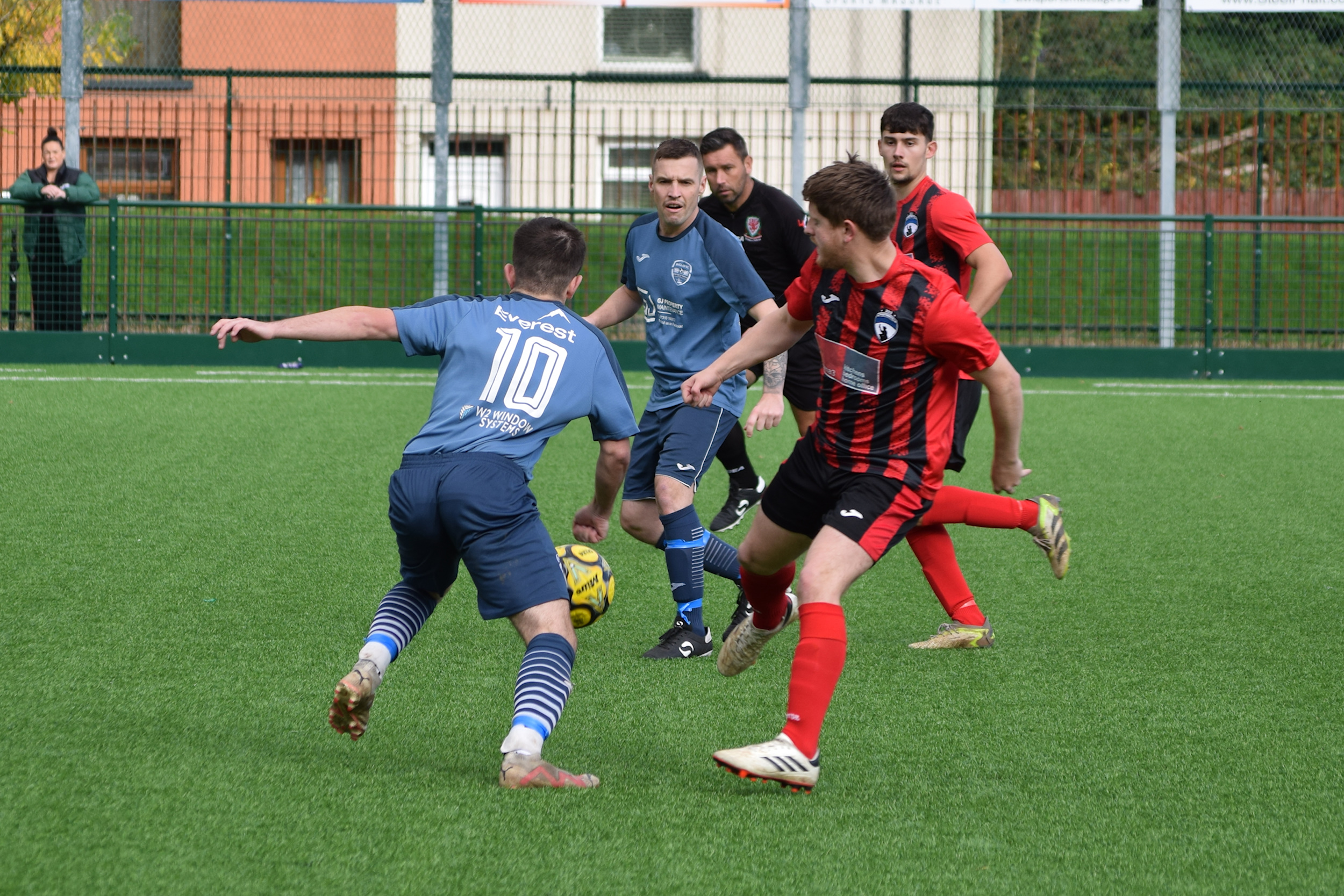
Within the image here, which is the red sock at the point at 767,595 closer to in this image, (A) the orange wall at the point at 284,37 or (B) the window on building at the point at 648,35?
(B) the window on building at the point at 648,35

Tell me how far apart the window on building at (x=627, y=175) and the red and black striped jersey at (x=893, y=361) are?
14.3 meters

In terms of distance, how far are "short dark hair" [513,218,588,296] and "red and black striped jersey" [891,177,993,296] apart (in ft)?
5.53

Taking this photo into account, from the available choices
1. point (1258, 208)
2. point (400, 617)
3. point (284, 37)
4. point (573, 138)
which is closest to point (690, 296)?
point (400, 617)

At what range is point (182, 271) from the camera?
13852mm

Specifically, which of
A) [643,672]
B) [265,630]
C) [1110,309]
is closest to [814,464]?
[643,672]

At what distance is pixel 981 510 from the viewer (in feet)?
16.4

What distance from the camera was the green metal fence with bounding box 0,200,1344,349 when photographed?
549 inches

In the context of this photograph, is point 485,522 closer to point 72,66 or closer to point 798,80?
point 798,80

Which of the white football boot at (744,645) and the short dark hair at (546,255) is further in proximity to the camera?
the white football boot at (744,645)

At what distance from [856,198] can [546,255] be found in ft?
2.64

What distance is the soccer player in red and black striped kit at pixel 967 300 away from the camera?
15.9 feet

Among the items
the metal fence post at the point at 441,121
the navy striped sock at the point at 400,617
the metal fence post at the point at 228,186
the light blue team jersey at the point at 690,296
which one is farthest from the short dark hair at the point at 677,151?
the metal fence post at the point at 228,186

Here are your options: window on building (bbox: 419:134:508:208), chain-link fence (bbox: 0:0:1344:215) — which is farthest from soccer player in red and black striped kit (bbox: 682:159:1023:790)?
window on building (bbox: 419:134:508:208)

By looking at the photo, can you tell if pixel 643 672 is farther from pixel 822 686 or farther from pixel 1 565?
pixel 1 565
